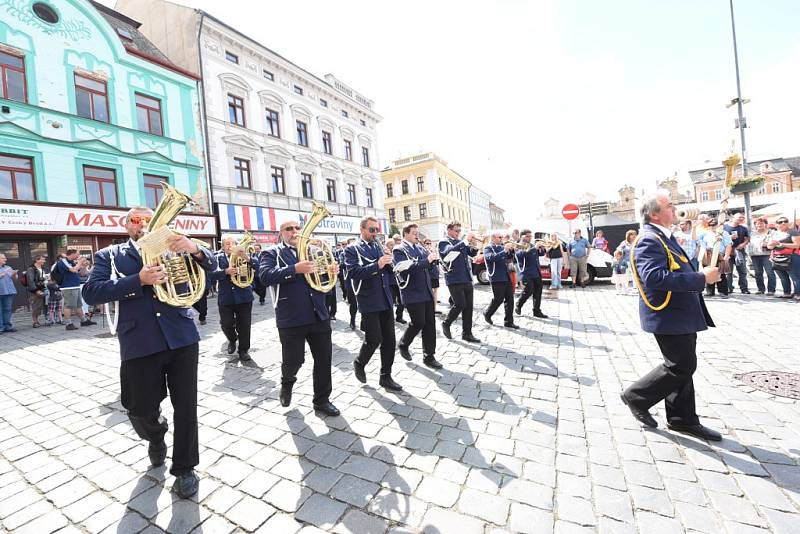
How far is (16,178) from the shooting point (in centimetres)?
1296

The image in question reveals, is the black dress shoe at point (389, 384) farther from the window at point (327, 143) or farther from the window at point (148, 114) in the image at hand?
the window at point (327, 143)

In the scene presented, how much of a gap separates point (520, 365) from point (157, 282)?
430 centimetres

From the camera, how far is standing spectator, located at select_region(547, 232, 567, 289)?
11391 mm

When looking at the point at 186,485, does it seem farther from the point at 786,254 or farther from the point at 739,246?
the point at 739,246

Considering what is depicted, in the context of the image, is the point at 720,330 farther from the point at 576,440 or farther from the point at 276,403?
the point at 276,403

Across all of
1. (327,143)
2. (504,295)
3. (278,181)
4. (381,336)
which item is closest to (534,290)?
(504,295)

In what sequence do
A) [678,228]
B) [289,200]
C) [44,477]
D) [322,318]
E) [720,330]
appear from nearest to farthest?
[44,477]
[322,318]
[720,330]
[678,228]
[289,200]

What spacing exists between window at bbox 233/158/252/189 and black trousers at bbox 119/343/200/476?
20.0m

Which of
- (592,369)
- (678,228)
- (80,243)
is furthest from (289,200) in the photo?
(592,369)

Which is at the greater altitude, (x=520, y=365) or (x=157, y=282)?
(x=157, y=282)

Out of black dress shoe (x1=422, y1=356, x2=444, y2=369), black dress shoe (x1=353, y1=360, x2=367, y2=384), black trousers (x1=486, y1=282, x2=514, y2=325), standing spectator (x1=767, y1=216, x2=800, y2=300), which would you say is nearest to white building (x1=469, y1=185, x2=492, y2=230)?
standing spectator (x1=767, y1=216, x2=800, y2=300)

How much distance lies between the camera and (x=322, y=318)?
12.6ft

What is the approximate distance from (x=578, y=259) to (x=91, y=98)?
1986 cm

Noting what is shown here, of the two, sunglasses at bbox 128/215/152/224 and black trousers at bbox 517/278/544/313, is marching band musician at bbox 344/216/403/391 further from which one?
black trousers at bbox 517/278/544/313
